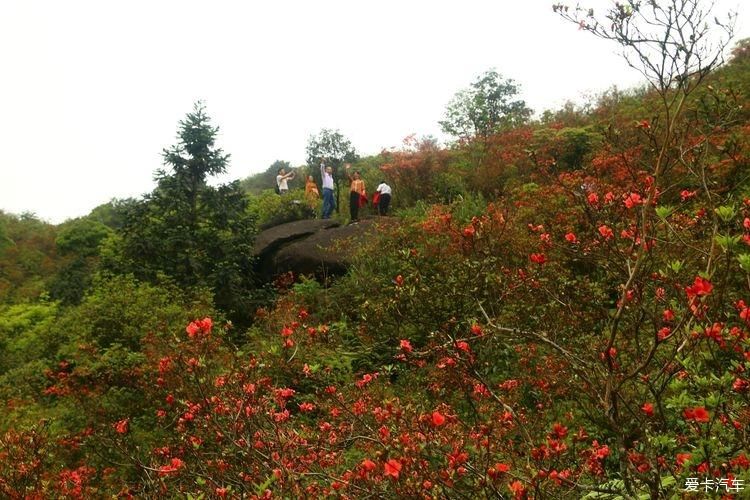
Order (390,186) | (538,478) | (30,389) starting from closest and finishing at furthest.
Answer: (538,478) < (30,389) < (390,186)

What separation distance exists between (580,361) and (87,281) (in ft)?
41.7

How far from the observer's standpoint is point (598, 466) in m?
2.96

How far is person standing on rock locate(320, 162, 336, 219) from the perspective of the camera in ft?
48.6

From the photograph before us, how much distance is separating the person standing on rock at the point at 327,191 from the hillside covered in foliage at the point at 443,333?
0.92 m

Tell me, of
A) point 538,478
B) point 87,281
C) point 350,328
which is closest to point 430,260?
point 350,328

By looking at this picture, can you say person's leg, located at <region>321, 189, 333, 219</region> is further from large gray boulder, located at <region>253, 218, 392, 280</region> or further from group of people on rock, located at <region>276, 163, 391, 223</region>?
large gray boulder, located at <region>253, 218, 392, 280</region>

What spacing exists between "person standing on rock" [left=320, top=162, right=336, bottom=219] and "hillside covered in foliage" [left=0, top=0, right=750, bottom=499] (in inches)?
36.0

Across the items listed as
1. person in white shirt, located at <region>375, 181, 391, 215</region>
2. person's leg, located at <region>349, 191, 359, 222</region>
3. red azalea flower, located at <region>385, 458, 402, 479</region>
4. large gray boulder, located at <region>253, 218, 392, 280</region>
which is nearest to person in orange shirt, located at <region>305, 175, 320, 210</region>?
large gray boulder, located at <region>253, 218, 392, 280</region>

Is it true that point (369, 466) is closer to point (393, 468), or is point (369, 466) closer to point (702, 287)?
point (393, 468)

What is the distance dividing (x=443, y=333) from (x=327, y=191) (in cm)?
1250

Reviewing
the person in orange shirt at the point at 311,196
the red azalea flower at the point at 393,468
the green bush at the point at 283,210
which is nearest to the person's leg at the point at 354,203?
the green bush at the point at 283,210

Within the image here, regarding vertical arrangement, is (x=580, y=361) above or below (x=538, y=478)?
above

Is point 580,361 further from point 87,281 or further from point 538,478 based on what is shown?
point 87,281

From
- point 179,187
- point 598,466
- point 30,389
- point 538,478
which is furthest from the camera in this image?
point 179,187
